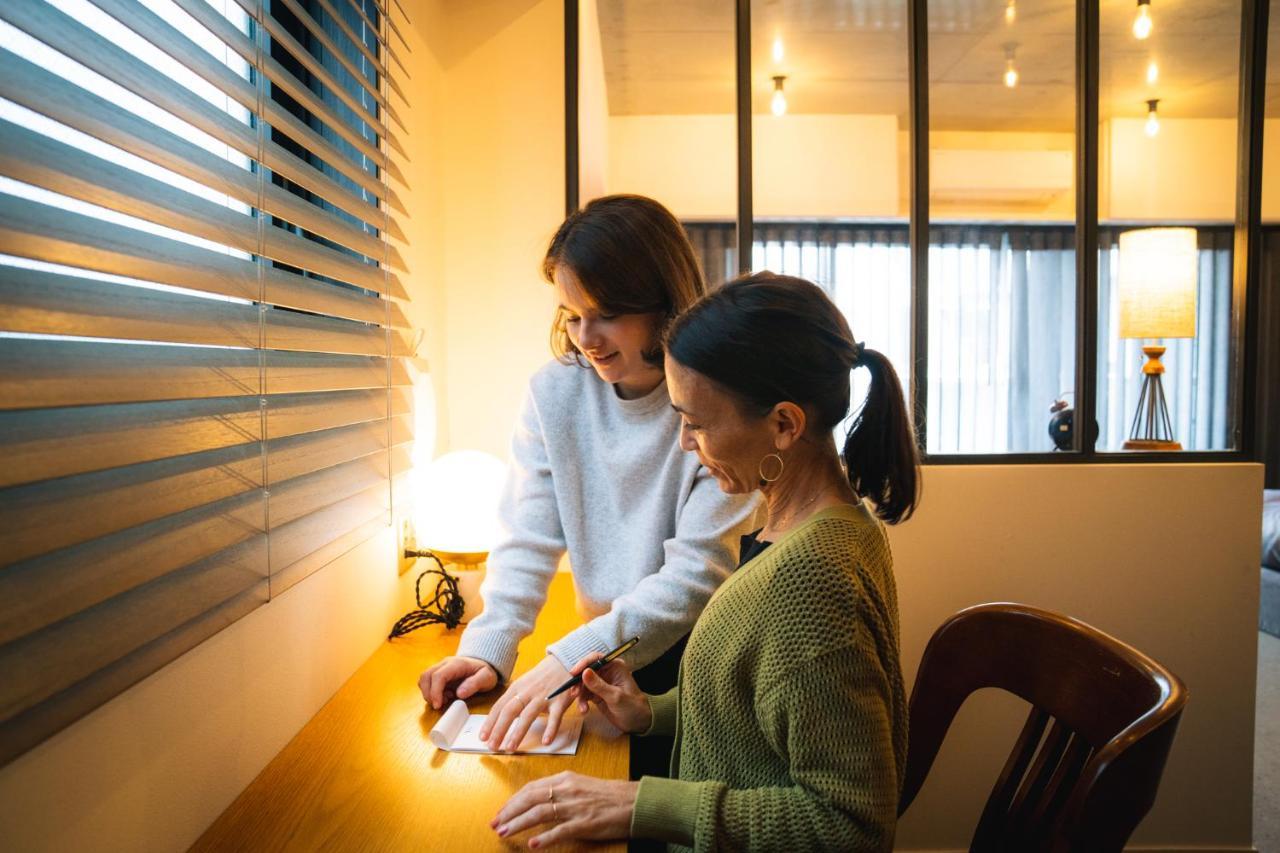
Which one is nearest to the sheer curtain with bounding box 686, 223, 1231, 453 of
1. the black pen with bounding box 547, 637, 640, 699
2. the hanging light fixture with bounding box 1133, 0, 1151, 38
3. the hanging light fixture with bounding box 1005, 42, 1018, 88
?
the hanging light fixture with bounding box 1005, 42, 1018, 88

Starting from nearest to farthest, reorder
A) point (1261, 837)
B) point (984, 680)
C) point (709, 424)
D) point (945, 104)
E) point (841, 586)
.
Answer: point (841, 586) < point (709, 424) < point (984, 680) < point (1261, 837) < point (945, 104)

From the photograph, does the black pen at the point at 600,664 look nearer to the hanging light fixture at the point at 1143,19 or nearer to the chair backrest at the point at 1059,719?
the chair backrest at the point at 1059,719

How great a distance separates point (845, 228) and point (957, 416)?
1448 millimetres

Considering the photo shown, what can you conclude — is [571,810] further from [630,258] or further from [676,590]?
[630,258]

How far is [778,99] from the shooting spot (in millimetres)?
5023

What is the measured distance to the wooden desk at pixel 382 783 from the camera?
0.91 meters

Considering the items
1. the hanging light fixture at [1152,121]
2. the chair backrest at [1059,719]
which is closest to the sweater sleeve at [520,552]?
the chair backrest at [1059,719]

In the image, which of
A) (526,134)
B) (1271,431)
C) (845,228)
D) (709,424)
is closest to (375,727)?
(709,424)

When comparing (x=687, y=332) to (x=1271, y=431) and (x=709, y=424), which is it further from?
(x=1271, y=431)

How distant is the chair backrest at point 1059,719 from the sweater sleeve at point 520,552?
1.93 feet

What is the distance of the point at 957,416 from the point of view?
18.8 feet

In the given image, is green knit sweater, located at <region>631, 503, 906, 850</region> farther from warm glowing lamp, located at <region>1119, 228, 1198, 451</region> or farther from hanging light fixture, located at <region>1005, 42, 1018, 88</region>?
hanging light fixture, located at <region>1005, 42, 1018, 88</region>

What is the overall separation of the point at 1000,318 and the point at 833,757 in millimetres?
5644

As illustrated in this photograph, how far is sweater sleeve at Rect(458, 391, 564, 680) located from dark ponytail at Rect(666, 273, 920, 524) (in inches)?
18.9
